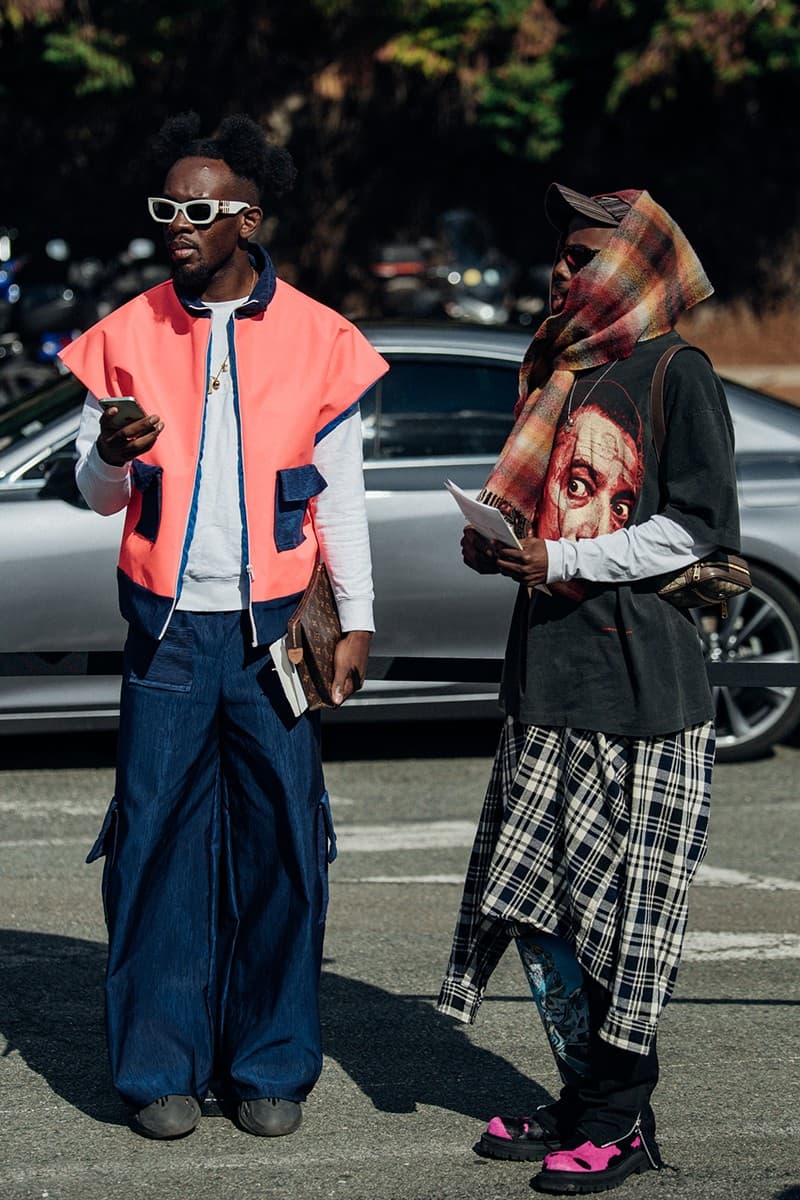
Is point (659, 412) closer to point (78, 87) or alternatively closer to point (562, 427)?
point (562, 427)

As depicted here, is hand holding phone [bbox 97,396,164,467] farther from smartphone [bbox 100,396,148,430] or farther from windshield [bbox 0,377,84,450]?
windshield [bbox 0,377,84,450]

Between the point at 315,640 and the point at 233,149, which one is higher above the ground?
the point at 233,149

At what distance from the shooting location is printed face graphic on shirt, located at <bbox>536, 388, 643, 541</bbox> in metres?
3.36

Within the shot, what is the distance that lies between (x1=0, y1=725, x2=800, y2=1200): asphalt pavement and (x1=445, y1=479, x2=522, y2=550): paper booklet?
127 centimetres

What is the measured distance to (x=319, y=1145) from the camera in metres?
3.78

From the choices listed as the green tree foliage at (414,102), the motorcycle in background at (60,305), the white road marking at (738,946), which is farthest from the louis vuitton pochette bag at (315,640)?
the green tree foliage at (414,102)

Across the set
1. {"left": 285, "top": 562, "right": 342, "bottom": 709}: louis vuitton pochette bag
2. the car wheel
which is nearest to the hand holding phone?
{"left": 285, "top": 562, "right": 342, "bottom": 709}: louis vuitton pochette bag

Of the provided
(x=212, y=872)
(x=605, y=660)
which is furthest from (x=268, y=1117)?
(x=605, y=660)

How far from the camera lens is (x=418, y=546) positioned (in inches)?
269

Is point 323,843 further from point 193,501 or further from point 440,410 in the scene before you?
point 440,410

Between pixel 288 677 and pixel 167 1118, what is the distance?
3.11ft

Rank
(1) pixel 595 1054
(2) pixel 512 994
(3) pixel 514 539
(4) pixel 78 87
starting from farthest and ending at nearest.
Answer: (4) pixel 78 87, (2) pixel 512 994, (1) pixel 595 1054, (3) pixel 514 539

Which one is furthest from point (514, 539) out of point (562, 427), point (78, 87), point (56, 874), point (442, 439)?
A: point (78, 87)

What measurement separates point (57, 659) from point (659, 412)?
1568 millimetres
